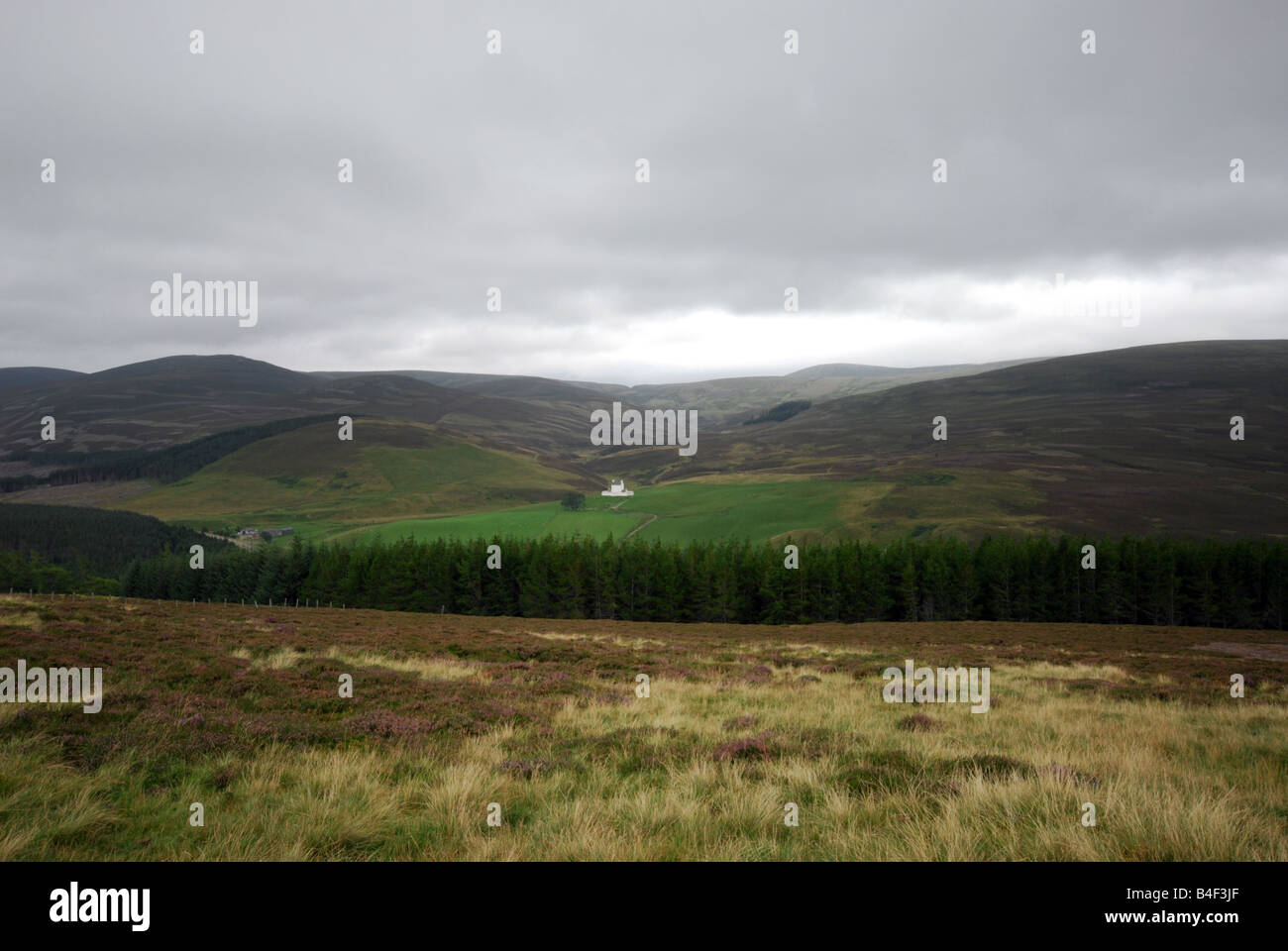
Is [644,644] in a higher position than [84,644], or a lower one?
lower

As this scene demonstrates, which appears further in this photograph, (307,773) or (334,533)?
(334,533)

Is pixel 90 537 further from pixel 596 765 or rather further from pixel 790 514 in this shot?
pixel 596 765

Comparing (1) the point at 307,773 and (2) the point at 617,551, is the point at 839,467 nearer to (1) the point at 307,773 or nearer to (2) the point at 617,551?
(2) the point at 617,551

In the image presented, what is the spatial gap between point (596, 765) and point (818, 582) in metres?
71.6

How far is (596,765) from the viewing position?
7793 mm

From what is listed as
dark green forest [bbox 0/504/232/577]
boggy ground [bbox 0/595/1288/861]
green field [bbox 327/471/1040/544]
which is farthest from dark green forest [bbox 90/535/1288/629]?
dark green forest [bbox 0/504/232/577]

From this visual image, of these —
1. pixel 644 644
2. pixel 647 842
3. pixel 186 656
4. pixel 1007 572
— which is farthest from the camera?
pixel 1007 572

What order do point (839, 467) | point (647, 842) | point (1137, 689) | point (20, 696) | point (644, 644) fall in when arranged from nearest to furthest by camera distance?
point (647, 842) → point (20, 696) → point (1137, 689) → point (644, 644) → point (839, 467)

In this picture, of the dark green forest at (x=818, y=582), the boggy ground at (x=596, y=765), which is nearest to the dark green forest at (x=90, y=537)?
the dark green forest at (x=818, y=582)

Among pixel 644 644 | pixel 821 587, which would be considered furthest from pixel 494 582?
pixel 644 644

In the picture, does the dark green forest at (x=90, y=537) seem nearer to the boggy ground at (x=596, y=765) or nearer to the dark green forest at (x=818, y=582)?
the dark green forest at (x=818, y=582)

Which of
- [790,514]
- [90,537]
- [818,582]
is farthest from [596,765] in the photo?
[90,537]

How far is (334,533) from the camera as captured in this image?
527 ft
